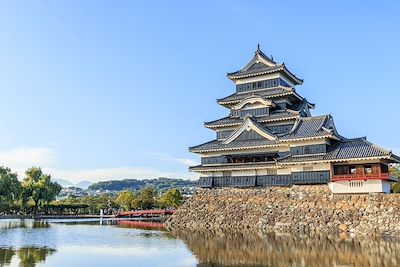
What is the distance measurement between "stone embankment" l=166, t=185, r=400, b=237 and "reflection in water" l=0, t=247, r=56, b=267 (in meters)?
16.6

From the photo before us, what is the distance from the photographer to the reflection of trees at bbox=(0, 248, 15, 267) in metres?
14.6

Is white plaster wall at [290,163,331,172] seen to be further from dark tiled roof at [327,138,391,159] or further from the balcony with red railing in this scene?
dark tiled roof at [327,138,391,159]

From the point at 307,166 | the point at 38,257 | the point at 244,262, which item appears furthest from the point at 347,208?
the point at 38,257

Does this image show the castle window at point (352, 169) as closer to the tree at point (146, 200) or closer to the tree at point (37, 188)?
the tree at point (37, 188)

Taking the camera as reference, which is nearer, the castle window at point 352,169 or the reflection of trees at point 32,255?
the reflection of trees at point 32,255

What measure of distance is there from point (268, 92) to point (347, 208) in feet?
46.0

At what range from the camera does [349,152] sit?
29.5 meters

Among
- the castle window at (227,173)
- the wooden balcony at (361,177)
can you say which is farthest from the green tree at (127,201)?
the wooden balcony at (361,177)

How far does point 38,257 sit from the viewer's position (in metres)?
16.2

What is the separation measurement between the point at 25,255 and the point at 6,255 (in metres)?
0.74

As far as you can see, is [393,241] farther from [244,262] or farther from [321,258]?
[244,262]

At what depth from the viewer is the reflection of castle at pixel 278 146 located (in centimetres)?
2909

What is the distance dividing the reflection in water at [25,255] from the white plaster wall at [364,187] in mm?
20732

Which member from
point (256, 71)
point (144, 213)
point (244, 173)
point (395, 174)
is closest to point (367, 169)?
point (244, 173)
